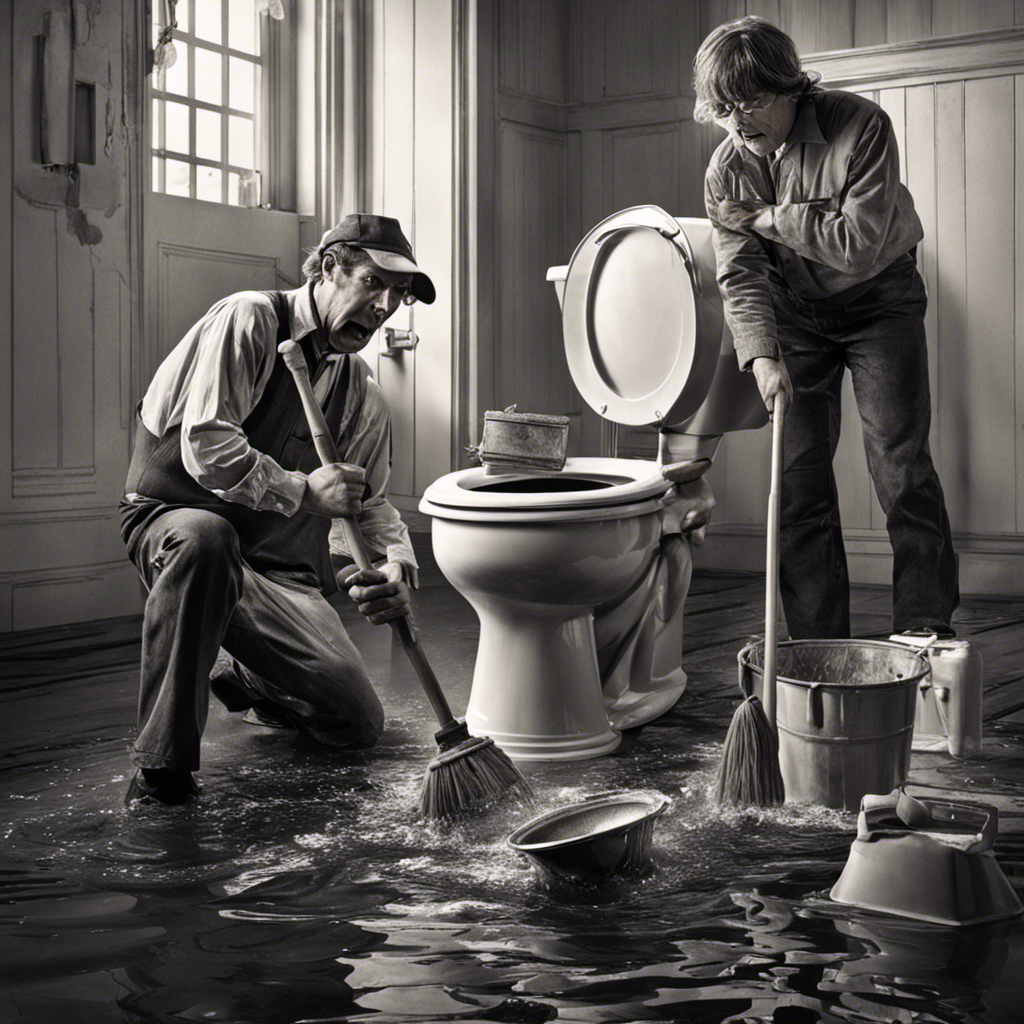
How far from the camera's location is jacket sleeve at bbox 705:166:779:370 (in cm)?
249

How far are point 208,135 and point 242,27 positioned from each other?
42 cm

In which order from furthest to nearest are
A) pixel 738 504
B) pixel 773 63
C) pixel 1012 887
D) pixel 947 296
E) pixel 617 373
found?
pixel 738 504
pixel 947 296
pixel 617 373
pixel 773 63
pixel 1012 887

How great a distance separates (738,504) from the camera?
492 cm

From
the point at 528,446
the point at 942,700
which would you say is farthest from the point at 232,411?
the point at 942,700

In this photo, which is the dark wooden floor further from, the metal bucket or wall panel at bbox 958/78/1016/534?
wall panel at bbox 958/78/1016/534

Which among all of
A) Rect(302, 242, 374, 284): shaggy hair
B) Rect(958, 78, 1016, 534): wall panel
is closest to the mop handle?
Rect(302, 242, 374, 284): shaggy hair

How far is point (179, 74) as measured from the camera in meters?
4.45

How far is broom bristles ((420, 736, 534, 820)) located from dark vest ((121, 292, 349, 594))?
0.61 m

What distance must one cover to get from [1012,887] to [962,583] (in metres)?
2.95

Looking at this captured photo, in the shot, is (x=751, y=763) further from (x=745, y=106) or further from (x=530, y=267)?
(x=530, y=267)

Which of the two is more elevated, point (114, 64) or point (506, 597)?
point (114, 64)

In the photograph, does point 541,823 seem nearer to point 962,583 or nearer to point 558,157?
point 962,583

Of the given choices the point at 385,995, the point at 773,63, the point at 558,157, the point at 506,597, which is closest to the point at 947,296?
the point at 558,157

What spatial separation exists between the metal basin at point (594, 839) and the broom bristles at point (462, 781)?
0.21 meters
